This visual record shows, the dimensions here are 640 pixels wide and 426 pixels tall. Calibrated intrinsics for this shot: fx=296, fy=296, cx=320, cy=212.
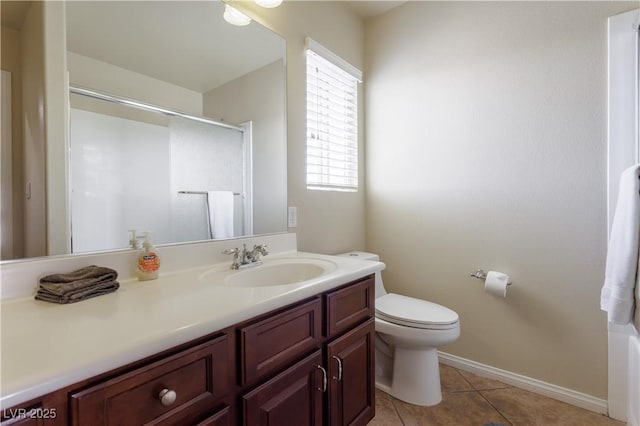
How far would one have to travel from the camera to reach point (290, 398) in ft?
3.10

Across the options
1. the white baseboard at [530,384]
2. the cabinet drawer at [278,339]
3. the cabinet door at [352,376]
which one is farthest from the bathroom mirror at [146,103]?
the white baseboard at [530,384]

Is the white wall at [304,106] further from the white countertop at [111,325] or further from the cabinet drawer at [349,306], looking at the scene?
the white countertop at [111,325]

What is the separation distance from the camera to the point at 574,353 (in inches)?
63.3

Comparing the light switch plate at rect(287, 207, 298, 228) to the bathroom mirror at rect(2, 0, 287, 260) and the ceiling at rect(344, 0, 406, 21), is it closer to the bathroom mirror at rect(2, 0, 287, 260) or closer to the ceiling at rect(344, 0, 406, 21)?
the bathroom mirror at rect(2, 0, 287, 260)

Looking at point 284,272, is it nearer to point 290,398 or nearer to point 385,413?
point 290,398

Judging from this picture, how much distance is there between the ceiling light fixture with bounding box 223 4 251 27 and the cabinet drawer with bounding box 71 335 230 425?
1451mm

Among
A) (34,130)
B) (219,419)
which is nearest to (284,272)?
(219,419)

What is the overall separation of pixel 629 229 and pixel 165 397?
1.68m

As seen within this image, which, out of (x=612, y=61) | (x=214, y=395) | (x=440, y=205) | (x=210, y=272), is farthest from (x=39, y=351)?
(x=612, y=61)

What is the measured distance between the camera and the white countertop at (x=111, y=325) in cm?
49

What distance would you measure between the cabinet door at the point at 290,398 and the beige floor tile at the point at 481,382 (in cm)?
124

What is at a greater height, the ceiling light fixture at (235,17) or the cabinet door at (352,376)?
the ceiling light fixture at (235,17)

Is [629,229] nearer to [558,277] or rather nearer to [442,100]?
[558,277]

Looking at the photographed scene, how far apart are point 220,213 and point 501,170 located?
164cm
